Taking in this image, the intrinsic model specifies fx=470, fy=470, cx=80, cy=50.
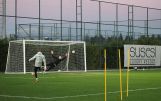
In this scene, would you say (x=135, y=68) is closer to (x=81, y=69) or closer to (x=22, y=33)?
(x=81, y=69)

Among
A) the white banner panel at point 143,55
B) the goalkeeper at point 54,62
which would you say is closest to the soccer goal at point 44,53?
the goalkeeper at point 54,62

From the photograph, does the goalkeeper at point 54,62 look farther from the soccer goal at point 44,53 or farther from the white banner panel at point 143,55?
the white banner panel at point 143,55

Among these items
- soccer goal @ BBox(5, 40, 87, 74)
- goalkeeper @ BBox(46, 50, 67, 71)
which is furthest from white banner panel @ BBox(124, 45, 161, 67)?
goalkeeper @ BBox(46, 50, 67, 71)

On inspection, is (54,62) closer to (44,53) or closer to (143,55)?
(44,53)

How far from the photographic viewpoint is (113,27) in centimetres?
5488

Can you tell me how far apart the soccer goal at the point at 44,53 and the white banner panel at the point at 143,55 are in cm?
666

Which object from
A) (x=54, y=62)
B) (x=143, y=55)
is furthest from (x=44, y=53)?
(x=143, y=55)

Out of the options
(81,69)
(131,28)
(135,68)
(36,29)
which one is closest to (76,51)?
(81,69)

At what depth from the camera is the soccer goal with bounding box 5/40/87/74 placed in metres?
41.2

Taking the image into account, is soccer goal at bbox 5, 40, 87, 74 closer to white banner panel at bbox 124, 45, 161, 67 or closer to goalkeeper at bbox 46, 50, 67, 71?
goalkeeper at bbox 46, 50, 67, 71

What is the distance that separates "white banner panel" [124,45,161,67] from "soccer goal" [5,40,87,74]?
666cm

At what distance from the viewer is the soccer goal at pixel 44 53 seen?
4122cm

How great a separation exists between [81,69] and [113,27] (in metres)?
10.5

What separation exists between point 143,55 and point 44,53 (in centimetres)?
1340
